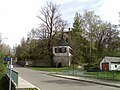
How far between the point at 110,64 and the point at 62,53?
73.9 feet

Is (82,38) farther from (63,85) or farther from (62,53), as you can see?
(63,85)

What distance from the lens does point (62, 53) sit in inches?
3492

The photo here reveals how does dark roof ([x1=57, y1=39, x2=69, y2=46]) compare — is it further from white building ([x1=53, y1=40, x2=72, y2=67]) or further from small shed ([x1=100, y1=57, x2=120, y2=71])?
small shed ([x1=100, y1=57, x2=120, y2=71])

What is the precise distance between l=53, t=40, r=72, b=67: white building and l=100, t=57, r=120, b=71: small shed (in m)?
17.4

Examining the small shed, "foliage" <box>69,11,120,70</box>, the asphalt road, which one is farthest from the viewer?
"foliage" <box>69,11,120,70</box>

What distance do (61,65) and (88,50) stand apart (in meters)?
10.9

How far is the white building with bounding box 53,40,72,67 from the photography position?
286 ft

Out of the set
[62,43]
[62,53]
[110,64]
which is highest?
[62,43]

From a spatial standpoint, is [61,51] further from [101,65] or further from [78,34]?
[101,65]

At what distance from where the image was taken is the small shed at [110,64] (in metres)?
69.1

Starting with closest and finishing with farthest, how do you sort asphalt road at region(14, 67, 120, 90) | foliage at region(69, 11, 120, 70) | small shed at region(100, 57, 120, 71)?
asphalt road at region(14, 67, 120, 90) < small shed at region(100, 57, 120, 71) < foliage at region(69, 11, 120, 70)

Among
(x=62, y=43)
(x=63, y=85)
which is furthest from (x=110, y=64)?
(x=63, y=85)

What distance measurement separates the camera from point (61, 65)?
282 feet

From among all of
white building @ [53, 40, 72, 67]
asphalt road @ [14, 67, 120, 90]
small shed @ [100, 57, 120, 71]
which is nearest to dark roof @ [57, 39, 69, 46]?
white building @ [53, 40, 72, 67]
